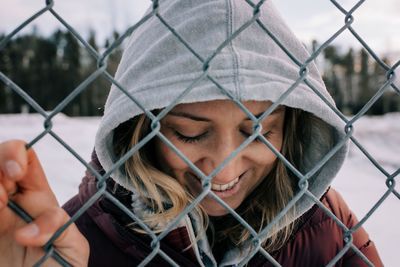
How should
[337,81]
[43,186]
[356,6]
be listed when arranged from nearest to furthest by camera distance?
[43,186], [356,6], [337,81]

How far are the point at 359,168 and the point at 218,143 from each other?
455cm

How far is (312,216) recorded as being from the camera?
1514 millimetres

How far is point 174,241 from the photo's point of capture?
1.34 metres

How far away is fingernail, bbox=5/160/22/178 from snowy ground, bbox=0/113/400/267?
7.77 feet

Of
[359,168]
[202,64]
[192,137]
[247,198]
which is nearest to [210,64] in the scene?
[202,64]

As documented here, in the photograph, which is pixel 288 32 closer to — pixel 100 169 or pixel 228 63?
pixel 228 63

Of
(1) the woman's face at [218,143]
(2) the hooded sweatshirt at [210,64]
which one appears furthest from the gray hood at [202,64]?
(1) the woman's face at [218,143]

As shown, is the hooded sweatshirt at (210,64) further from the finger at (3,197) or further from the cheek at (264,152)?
the finger at (3,197)

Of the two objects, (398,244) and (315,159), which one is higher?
(315,159)

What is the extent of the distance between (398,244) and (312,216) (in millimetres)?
1644

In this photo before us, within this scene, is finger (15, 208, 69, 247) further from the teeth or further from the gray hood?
the teeth

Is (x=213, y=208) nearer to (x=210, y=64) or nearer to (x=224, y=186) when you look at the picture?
(x=224, y=186)

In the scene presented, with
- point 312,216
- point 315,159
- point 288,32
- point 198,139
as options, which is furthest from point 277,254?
point 288,32

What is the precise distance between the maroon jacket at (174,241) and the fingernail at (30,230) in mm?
620
